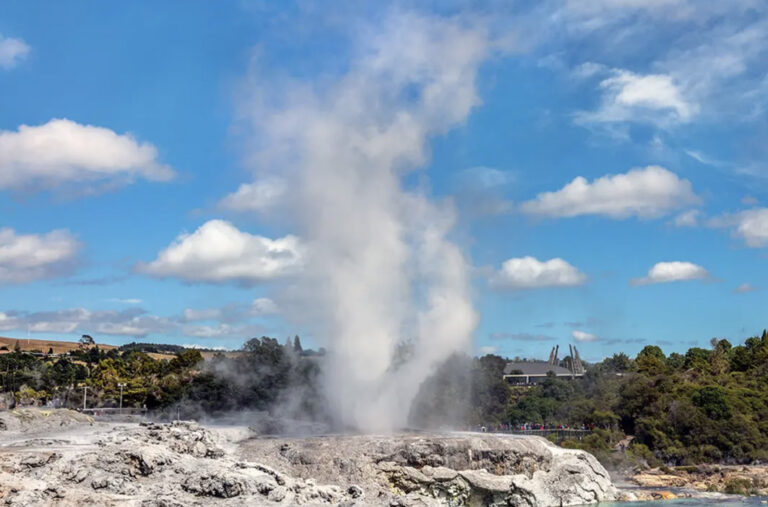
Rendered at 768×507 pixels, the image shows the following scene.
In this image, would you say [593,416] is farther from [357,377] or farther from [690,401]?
[357,377]

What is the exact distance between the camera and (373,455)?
4103cm

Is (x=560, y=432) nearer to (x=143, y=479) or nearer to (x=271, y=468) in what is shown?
(x=271, y=468)

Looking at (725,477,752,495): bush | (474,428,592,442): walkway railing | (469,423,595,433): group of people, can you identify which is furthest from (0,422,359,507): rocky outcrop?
(469,423,595,433): group of people

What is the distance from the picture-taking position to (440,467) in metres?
40.5

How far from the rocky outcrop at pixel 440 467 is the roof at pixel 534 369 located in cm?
11696

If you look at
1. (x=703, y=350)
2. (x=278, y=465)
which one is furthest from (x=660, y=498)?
(x=703, y=350)

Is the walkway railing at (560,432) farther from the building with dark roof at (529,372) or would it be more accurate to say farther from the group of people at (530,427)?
the building with dark roof at (529,372)

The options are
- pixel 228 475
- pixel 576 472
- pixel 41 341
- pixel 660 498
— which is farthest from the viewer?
pixel 41 341

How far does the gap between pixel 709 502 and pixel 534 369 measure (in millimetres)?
119070

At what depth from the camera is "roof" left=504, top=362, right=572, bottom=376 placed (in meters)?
162

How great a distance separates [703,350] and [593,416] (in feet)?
181

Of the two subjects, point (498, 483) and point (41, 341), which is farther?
point (41, 341)

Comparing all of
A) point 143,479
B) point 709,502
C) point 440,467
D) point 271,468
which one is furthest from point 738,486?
point 143,479

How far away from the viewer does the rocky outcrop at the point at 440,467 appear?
39.8m
